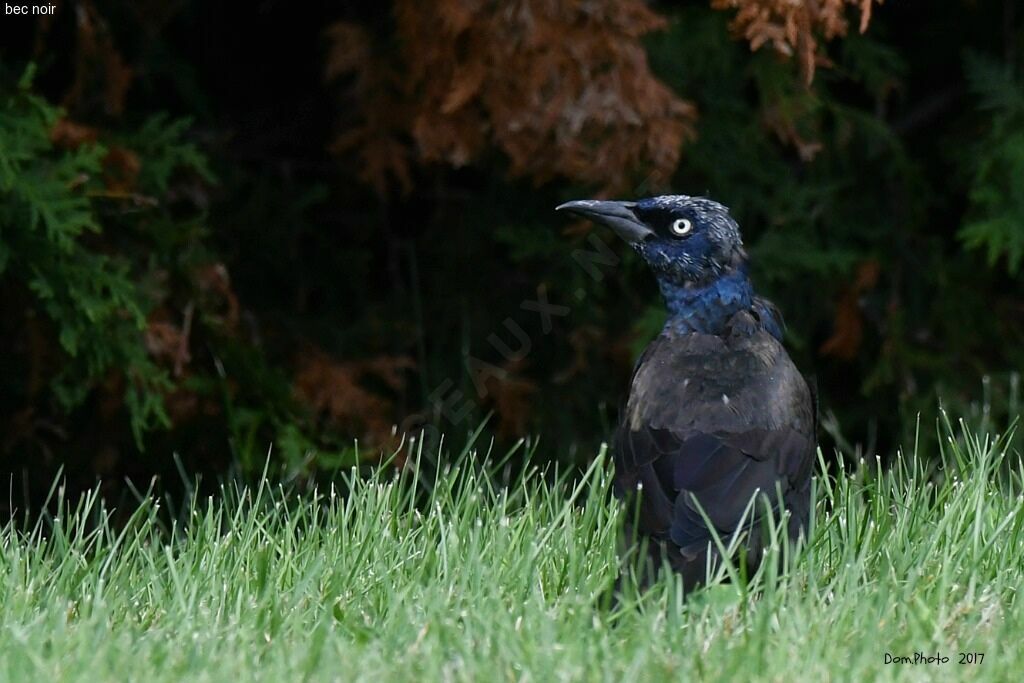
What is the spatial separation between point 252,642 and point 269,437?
2.32 meters

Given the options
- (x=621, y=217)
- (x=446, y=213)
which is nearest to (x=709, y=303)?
(x=621, y=217)

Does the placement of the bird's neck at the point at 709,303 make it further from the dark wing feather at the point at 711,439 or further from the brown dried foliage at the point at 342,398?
the brown dried foliage at the point at 342,398

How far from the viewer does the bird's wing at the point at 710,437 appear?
416cm

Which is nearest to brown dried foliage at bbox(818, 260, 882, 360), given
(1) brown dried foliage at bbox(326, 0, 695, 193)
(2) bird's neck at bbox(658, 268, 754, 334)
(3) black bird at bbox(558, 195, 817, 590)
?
(1) brown dried foliage at bbox(326, 0, 695, 193)

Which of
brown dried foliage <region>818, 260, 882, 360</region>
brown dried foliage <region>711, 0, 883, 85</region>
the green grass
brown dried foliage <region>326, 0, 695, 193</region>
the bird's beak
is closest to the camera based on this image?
the green grass

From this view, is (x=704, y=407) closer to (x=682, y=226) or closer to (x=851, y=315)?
(x=682, y=226)

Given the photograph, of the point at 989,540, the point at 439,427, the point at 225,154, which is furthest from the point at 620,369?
the point at 989,540

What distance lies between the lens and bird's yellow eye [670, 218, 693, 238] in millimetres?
4996

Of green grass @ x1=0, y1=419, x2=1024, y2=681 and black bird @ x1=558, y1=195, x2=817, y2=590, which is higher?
→ black bird @ x1=558, y1=195, x2=817, y2=590

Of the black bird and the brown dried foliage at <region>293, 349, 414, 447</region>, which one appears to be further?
the brown dried foliage at <region>293, 349, 414, 447</region>

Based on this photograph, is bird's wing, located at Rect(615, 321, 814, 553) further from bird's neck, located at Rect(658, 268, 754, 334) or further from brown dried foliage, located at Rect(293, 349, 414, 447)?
brown dried foliage, located at Rect(293, 349, 414, 447)

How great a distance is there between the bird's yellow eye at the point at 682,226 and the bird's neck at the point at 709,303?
157 millimetres

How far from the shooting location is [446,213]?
6945 mm

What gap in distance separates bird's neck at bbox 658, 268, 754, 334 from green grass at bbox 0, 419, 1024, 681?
53cm
